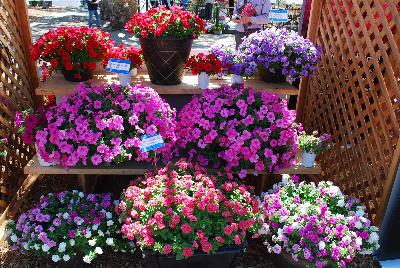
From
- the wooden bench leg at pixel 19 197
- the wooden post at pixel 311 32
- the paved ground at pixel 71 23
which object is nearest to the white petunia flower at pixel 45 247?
the wooden bench leg at pixel 19 197

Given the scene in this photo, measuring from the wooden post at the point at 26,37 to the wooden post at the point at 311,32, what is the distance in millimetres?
2408

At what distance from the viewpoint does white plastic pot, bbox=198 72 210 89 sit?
294cm

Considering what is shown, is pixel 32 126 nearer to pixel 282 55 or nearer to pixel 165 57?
pixel 165 57

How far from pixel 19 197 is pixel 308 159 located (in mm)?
2246

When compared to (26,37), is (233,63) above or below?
below

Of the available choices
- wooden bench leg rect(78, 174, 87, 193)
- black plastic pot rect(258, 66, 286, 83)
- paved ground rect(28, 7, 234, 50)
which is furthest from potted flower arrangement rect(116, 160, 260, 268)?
paved ground rect(28, 7, 234, 50)

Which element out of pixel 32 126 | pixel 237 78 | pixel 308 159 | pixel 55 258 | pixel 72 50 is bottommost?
pixel 55 258

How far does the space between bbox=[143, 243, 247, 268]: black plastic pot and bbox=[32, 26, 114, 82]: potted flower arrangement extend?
1516 mm

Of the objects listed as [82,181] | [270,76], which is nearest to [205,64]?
[270,76]

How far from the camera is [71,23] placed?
12.0 metres

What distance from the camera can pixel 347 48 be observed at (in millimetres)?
3137

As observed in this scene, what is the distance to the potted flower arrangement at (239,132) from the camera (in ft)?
8.50

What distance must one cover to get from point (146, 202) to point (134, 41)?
771cm

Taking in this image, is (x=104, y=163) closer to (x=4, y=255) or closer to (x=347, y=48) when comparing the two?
(x=4, y=255)
